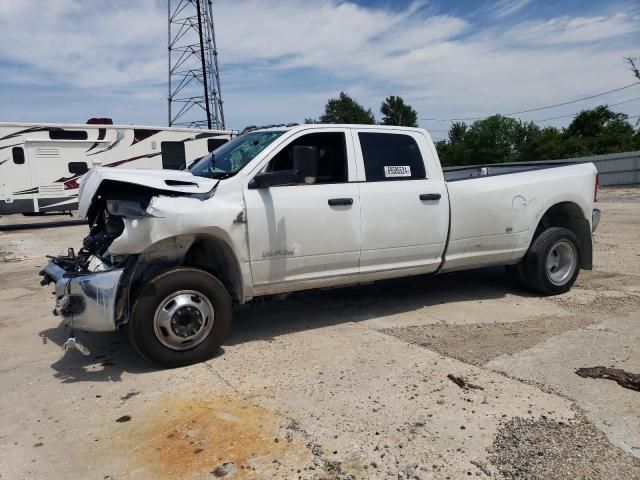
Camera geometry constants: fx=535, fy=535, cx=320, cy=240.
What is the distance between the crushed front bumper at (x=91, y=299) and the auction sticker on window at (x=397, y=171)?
2661 mm

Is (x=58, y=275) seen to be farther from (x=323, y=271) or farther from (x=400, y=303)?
(x=400, y=303)

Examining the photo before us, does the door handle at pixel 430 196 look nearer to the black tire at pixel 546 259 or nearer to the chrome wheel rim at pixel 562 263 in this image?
the black tire at pixel 546 259

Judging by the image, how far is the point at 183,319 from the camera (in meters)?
4.33

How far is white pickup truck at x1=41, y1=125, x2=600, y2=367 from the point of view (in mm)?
4191

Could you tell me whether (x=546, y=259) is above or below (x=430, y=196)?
below

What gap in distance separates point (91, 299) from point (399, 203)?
289 cm

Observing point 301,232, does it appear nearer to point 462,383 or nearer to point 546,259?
point 462,383

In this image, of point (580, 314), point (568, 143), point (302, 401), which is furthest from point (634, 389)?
point (568, 143)

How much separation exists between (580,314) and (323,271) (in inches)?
108

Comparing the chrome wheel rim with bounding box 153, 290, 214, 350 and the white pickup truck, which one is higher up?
the white pickup truck

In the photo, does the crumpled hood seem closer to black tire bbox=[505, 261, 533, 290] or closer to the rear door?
the rear door

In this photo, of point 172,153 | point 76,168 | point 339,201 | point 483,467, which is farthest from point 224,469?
point 172,153

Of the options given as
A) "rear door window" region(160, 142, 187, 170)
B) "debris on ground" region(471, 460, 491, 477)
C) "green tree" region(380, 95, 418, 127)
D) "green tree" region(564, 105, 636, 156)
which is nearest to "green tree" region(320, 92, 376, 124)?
"green tree" region(380, 95, 418, 127)

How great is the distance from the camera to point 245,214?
177 inches
